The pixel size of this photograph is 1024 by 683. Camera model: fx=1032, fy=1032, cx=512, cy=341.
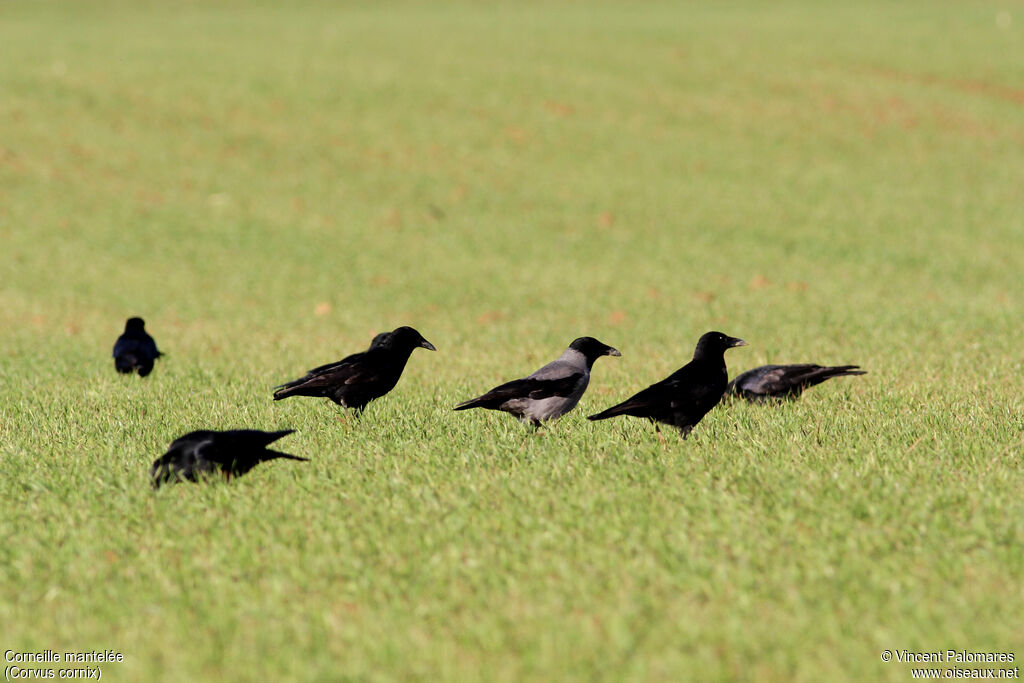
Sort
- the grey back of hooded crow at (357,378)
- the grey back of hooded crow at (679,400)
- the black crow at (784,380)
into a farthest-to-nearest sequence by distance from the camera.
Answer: the black crow at (784,380) → the grey back of hooded crow at (357,378) → the grey back of hooded crow at (679,400)

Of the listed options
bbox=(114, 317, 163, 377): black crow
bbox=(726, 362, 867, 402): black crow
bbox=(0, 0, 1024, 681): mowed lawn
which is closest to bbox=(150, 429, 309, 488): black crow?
bbox=(0, 0, 1024, 681): mowed lawn

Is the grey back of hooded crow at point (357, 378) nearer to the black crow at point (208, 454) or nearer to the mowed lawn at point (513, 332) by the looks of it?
the mowed lawn at point (513, 332)

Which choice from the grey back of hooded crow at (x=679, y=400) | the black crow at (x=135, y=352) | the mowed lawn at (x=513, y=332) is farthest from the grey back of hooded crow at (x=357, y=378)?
the black crow at (x=135, y=352)

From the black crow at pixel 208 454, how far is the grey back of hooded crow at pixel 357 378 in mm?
1607

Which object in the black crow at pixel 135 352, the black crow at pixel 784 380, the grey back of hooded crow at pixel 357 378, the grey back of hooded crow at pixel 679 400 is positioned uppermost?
the grey back of hooded crow at pixel 679 400

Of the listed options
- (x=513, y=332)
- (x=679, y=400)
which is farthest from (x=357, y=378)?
(x=513, y=332)

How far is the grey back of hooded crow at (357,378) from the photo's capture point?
8484 mm

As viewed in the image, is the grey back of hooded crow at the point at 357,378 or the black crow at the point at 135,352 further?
the black crow at the point at 135,352

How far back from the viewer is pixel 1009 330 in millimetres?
13500

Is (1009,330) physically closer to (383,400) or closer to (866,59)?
(383,400)

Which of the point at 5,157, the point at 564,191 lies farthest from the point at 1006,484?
the point at 5,157

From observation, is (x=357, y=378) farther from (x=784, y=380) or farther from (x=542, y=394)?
(x=784, y=380)

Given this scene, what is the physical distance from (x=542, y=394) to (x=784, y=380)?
8.42ft

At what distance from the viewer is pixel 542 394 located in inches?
311
